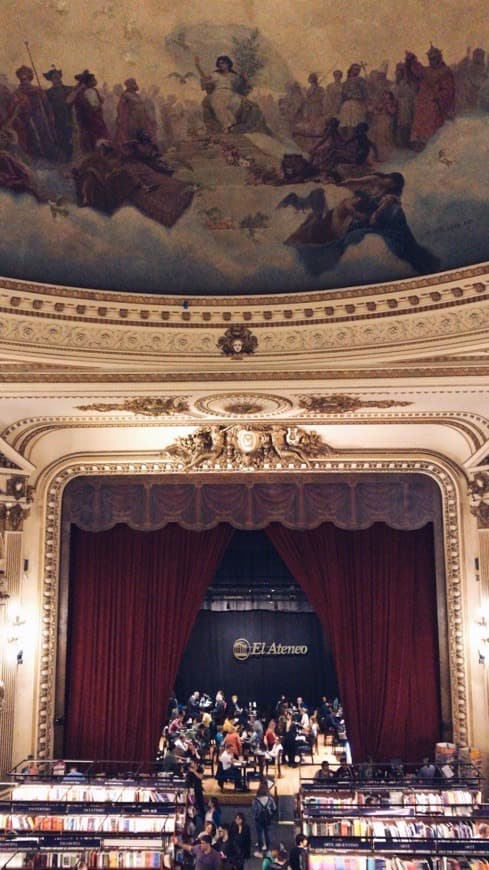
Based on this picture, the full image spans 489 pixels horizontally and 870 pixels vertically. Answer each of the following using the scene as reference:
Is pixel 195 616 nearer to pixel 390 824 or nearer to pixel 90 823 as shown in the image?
pixel 90 823

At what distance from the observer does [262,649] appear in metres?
19.9

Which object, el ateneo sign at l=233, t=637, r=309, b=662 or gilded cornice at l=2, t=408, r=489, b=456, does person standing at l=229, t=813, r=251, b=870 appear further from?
el ateneo sign at l=233, t=637, r=309, b=662

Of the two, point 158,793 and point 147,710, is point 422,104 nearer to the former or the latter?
point 158,793

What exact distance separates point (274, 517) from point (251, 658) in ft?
22.5

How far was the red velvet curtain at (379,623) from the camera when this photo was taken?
14578mm

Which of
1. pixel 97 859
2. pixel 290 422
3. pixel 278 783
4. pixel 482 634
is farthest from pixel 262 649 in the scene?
pixel 97 859

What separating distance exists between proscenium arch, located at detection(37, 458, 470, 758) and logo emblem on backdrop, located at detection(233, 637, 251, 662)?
6143 mm

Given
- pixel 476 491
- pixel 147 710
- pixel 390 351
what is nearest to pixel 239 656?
pixel 147 710

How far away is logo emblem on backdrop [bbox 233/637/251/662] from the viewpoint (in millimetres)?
19875

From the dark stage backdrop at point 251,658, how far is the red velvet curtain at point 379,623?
15.7 feet

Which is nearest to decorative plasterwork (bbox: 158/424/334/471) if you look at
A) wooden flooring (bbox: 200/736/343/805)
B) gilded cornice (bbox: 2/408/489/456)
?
gilded cornice (bbox: 2/408/489/456)

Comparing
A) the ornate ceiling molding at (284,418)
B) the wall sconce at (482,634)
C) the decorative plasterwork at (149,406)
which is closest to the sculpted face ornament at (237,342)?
the decorative plasterwork at (149,406)

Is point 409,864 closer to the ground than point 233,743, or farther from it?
closer to the ground

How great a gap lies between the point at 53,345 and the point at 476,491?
7.76 metres
